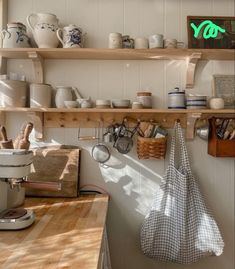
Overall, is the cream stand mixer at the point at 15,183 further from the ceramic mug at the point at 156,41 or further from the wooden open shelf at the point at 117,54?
the ceramic mug at the point at 156,41

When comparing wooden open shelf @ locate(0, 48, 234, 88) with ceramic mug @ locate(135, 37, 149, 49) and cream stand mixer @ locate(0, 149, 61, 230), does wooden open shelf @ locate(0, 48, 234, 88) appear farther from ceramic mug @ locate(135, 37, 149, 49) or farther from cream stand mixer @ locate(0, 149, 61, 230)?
cream stand mixer @ locate(0, 149, 61, 230)

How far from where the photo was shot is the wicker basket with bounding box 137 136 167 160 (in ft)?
5.11

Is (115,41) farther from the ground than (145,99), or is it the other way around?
(115,41)

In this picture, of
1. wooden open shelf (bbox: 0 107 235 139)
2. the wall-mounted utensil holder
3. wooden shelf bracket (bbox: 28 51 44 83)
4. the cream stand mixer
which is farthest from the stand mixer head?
the wall-mounted utensil holder

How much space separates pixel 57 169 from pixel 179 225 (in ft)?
2.46

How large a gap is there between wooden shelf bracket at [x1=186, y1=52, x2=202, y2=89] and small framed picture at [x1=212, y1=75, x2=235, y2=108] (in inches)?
5.7

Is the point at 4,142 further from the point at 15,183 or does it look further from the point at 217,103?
the point at 217,103

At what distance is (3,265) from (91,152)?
922mm

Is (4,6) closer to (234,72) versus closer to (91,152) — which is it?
(91,152)

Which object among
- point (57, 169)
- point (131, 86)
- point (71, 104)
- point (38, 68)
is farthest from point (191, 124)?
point (38, 68)

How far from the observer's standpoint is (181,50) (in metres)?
1.50

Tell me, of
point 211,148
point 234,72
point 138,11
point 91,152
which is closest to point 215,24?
point 234,72

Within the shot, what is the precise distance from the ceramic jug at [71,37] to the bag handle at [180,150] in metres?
0.73

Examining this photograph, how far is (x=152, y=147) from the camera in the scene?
→ 61.4 inches
